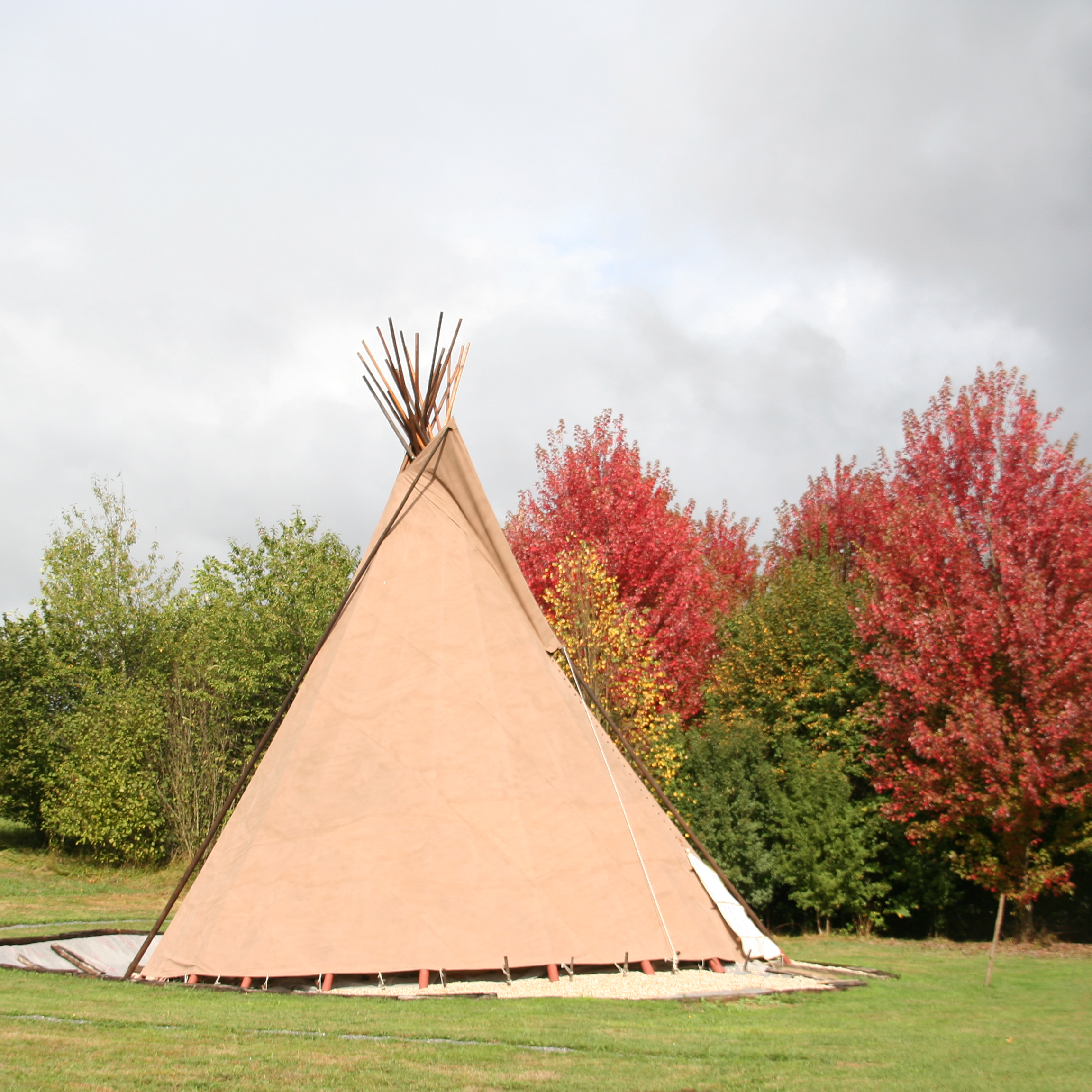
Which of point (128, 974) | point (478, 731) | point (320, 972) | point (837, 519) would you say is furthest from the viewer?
point (837, 519)

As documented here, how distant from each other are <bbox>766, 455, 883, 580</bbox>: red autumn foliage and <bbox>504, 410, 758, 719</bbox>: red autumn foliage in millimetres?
4323

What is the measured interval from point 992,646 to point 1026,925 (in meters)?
4.69

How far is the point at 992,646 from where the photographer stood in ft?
44.2

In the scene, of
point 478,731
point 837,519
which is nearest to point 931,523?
point 478,731

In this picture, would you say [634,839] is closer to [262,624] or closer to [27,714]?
[262,624]

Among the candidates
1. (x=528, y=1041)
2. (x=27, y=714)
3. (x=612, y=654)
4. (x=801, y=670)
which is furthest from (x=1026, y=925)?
(x=27, y=714)

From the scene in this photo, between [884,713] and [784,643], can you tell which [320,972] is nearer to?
[884,713]

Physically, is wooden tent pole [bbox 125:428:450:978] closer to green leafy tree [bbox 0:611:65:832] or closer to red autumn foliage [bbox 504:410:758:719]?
red autumn foliage [bbox 504:410:758:719]

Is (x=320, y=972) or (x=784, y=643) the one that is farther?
(x=784, y=643)

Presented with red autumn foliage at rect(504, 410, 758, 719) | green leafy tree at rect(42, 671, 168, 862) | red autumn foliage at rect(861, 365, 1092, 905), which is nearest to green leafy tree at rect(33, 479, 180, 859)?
green leafy tree at rect(42, 671, 168, 862)

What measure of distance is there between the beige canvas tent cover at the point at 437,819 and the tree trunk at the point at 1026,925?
8.36 m

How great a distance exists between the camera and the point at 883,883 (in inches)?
607

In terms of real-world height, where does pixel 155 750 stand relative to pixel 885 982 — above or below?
above

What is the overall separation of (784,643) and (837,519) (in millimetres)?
8331
